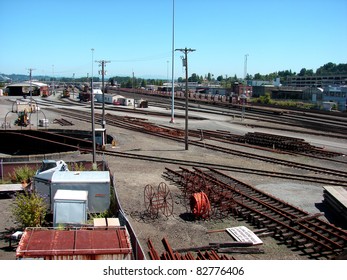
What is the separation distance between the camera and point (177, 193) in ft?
60.3

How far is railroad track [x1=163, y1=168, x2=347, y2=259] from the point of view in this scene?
1280cm

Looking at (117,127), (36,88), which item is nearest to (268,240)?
(117,127)

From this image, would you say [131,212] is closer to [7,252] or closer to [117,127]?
[7,252]

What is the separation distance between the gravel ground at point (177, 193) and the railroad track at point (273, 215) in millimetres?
487

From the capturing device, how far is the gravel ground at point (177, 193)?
12775 mm

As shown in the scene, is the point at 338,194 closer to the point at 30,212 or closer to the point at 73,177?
the point at 73,177

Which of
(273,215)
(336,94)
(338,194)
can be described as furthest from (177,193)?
(336,94)

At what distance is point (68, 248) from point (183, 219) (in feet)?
20.5

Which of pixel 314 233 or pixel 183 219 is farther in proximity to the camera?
pixel 183 219

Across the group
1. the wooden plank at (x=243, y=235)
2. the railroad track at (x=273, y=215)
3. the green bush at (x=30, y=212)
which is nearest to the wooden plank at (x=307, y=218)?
the railroad track at (x=273, y=215)

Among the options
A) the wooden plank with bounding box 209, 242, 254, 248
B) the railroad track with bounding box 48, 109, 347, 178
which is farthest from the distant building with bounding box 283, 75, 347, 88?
the wooden plank with bounding box 209, 242, 254, 248

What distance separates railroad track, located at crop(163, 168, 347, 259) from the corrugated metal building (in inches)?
237

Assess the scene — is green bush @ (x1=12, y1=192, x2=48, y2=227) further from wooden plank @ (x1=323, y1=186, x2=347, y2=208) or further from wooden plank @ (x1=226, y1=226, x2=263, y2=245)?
wooden plank @ (x1=323, y1=186, x2=347, y2=208)
